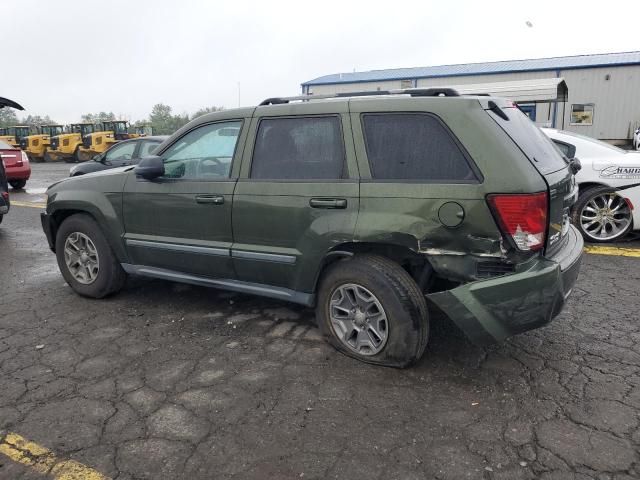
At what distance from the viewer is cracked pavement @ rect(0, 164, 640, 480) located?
2441 mm

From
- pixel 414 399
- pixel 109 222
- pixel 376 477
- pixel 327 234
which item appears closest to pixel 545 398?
pixel 414 399

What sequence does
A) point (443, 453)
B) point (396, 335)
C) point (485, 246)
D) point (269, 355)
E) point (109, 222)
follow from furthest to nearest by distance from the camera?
Answer: 1. point (109, 222)
2. point (269, 355)
3. point (396, 335)
4. point (485, 246)
5. point (443, 453)

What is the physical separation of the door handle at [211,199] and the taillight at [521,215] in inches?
75.5

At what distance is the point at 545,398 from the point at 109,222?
3.63m

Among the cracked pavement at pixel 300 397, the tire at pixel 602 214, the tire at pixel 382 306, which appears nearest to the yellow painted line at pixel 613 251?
the tire at pixel 602 214

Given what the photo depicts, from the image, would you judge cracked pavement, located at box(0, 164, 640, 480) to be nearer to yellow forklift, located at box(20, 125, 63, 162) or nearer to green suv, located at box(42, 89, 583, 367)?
green suv, located at box(42, 89, 583, 367)

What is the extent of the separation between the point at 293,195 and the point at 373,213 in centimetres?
61

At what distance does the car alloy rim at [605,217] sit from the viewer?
6.29 metres

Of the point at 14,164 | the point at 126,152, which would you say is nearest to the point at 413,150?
the point at 126,152

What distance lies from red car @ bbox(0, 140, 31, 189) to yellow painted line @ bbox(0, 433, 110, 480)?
12626 mm

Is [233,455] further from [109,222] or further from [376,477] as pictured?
[109,222]

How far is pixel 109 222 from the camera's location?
4.44 meters

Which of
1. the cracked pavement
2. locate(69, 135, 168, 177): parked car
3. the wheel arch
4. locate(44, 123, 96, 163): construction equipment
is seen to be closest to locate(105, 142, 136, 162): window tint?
locate(69, 135, 168, 177): parked car

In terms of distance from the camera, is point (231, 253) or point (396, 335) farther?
point (231, 253)
